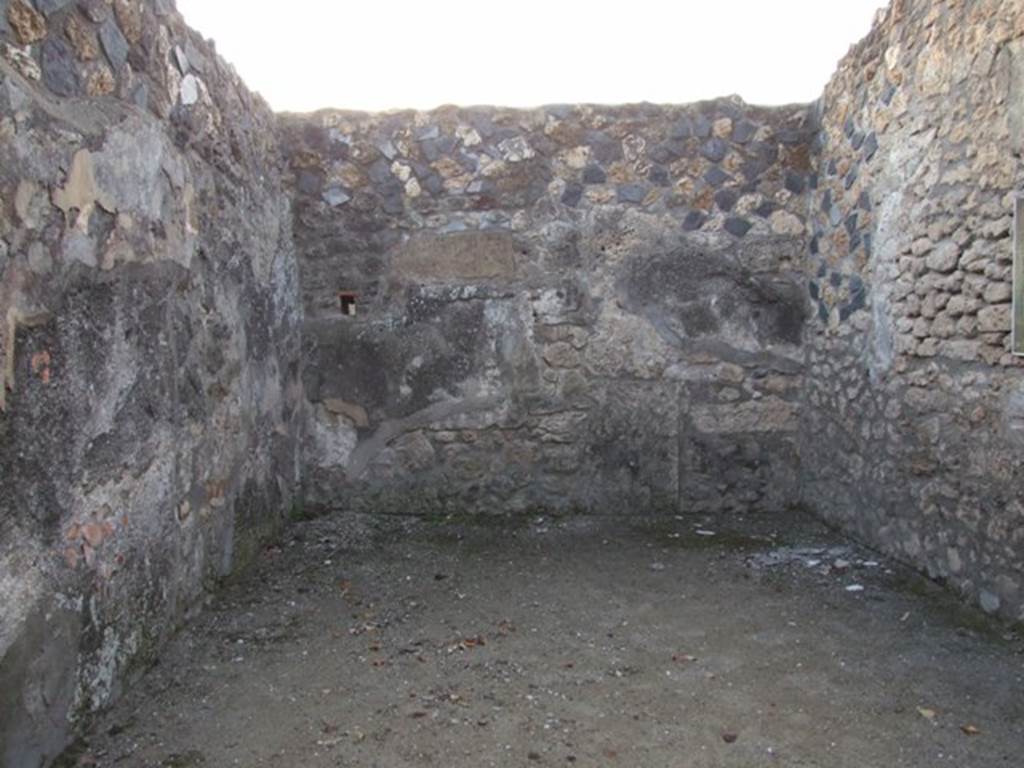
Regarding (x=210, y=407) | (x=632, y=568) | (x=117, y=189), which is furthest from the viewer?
(x=632, y=568)

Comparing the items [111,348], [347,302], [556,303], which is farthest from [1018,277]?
[347,302]

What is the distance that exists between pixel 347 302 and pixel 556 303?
3.54ft

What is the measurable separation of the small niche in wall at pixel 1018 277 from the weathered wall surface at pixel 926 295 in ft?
0.12

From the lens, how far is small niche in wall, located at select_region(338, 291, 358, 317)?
3.93 metres

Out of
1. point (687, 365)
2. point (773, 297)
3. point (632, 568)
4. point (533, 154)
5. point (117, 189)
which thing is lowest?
point (632, 568)

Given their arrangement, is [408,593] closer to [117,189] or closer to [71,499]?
[71,499]

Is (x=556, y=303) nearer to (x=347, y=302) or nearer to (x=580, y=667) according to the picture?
(x=347, y=302)

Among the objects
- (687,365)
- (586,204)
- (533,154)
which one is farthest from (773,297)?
(533,154)

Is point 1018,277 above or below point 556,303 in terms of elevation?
above

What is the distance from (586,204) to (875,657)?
2427 mm

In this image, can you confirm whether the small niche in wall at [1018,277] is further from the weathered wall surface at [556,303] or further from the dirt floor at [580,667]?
the weathered wall surface at [556,303]

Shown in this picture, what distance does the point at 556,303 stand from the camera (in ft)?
12.7

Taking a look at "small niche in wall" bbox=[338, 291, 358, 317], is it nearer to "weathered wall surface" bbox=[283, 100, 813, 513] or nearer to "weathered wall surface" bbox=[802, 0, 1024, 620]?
"weathered wall surface" bbox=[283, 100, 813, 513]

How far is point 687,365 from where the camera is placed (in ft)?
12.7
